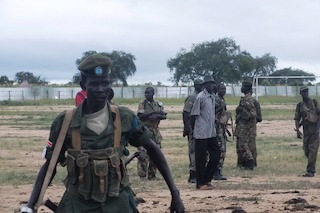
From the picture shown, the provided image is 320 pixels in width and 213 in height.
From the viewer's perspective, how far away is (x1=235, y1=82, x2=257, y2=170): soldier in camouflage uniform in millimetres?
16625

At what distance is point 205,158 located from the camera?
1327 centimetres

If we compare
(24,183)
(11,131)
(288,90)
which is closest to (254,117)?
A: (24,183)

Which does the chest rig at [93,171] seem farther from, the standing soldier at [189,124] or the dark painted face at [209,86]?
the standing soldier at [189,124]

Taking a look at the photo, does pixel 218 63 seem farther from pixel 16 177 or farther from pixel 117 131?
pixel 117 131

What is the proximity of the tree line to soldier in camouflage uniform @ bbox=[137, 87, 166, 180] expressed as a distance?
6066cm

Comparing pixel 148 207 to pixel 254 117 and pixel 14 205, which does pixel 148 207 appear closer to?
pixel 14 205

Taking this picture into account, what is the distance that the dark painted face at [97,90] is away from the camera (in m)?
5.66

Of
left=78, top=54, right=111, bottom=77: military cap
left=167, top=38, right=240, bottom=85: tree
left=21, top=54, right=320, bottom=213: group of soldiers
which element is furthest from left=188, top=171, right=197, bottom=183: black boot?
left=167, top=38, right=240, bottom=85: tree

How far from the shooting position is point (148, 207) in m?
11.1

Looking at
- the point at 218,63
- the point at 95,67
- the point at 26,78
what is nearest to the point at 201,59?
the point at 218,63

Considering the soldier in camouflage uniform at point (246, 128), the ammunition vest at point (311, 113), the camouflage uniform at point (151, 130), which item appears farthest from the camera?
the soldier in camouflage uniform at point (246, 128)

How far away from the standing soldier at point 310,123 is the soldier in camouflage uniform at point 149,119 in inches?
110

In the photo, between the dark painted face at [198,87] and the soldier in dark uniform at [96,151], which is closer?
the soldier in dark uniform at [96,151]

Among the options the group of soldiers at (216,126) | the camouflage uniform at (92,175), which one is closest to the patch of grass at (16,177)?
the group of soldiers at (216,126)
